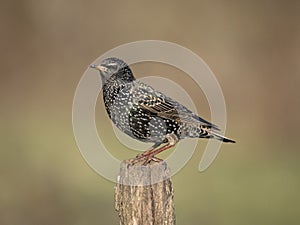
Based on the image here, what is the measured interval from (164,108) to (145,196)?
1071 millimetres

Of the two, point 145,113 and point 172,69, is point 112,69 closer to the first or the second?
point 145,113

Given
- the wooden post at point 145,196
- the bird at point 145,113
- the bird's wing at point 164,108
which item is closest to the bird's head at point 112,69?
the bird at point 145,113

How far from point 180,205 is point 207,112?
6.99 feet

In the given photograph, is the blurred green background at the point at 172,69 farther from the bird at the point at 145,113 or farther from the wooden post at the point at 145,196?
the wooden post at the point at 145,196

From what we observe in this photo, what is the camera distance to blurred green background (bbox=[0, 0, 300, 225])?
12258mm

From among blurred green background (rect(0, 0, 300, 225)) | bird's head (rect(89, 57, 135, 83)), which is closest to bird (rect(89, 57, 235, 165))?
bird's head (rect(89, 57, 135, 83))

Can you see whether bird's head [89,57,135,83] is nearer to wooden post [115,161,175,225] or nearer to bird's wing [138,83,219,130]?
bird's wing [138,83,219,130]

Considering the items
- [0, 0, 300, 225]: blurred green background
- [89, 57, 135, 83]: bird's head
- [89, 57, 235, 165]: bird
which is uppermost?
[0, 0, 300, 225]: blurred green background

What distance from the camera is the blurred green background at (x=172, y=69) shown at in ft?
40.2

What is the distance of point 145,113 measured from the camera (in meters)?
6.38

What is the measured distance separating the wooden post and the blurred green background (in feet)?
19.7

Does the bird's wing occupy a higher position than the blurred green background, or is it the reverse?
the blurred green background
